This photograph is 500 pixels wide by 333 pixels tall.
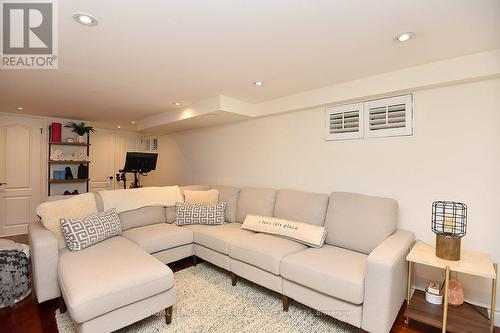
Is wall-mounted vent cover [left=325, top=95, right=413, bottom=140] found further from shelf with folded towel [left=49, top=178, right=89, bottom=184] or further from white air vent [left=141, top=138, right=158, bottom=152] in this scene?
shelf with folded towel [left=49, top=178, right=89, bottom=184]

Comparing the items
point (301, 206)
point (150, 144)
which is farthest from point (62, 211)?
point (150, 144)

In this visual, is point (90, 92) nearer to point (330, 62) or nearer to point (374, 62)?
point (330, 62)

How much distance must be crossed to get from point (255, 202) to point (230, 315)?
1437 mm

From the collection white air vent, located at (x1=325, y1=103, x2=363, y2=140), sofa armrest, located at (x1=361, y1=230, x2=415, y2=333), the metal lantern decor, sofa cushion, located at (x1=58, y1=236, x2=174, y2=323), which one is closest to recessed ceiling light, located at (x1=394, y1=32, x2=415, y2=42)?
white air vent, located at (x1=325, y1=103, x2=363, y2=140)

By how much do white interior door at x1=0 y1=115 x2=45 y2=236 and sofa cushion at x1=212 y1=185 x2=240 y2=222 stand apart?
3.50 m

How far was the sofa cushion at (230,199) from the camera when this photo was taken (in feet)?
11.4

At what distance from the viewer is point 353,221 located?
7.92 feet

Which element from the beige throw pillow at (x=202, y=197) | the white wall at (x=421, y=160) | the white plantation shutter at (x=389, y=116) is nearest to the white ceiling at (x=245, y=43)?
the white plantation shutter at (x=389, y=116)

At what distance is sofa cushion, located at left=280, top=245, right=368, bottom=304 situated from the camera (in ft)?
5.82

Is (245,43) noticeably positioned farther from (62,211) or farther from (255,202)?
(62,211)

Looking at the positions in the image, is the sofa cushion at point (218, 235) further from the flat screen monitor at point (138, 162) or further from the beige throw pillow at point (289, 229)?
the flat screen monitor at point (138, 162)

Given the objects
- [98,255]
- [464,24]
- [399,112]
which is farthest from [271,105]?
[98,255]

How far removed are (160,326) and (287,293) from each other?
3.43ft

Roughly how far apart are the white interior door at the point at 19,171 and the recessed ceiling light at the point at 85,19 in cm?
407
